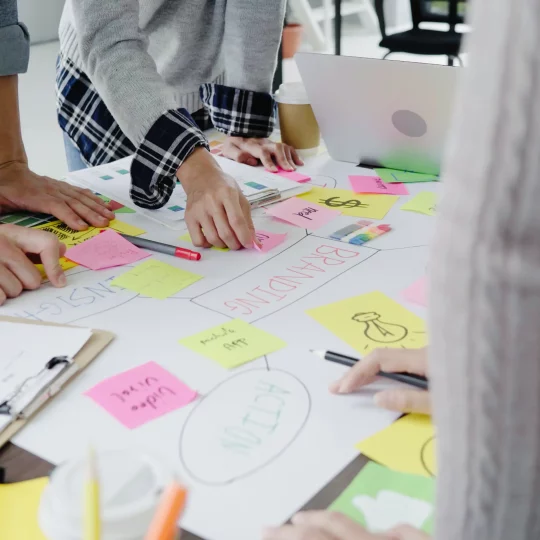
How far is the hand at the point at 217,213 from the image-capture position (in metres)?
0.96

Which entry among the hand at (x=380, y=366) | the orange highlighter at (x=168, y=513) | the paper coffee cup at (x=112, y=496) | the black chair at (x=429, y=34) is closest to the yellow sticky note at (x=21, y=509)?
the paper coffee cup at (x=112, y=496)

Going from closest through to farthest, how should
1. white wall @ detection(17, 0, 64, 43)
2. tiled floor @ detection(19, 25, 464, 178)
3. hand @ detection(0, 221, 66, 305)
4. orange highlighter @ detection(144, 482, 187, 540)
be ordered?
orange highlighter @ detection(144, 482, 187, 540) < hand @ detection(0, 221, 66, 305) < tiled floor @ detection(19, 25, 464, 178) < white wall @ detection(17, 0, 64, 43)

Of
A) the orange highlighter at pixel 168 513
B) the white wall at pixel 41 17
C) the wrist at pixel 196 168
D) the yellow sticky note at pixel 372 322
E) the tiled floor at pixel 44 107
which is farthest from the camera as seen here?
the white wall at pixel 41 17

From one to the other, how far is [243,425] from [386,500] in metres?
0.14

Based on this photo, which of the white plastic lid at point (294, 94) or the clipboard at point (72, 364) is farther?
the white plastic lid at point (294, 94)

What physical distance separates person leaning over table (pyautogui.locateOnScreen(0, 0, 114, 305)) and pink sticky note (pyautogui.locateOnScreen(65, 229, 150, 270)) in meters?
0.04

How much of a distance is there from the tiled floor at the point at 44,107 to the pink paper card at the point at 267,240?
1.65 metres

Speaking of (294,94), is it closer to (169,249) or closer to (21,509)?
(169,249)

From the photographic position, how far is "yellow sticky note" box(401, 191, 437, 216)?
1079 mm

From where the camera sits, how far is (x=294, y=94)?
4.35 feet

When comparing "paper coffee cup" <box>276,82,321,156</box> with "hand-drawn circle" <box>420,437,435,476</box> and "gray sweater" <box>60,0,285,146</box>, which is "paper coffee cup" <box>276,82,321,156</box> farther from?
"hand-drawn circle" <box>420,437,435,476</box>

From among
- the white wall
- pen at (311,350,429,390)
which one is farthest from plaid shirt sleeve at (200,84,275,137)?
the white wall

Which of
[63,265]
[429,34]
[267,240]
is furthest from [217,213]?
[429,34]

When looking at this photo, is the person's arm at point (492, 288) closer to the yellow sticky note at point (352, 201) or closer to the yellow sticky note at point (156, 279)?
the yellow sticky note at point (156, 279)
